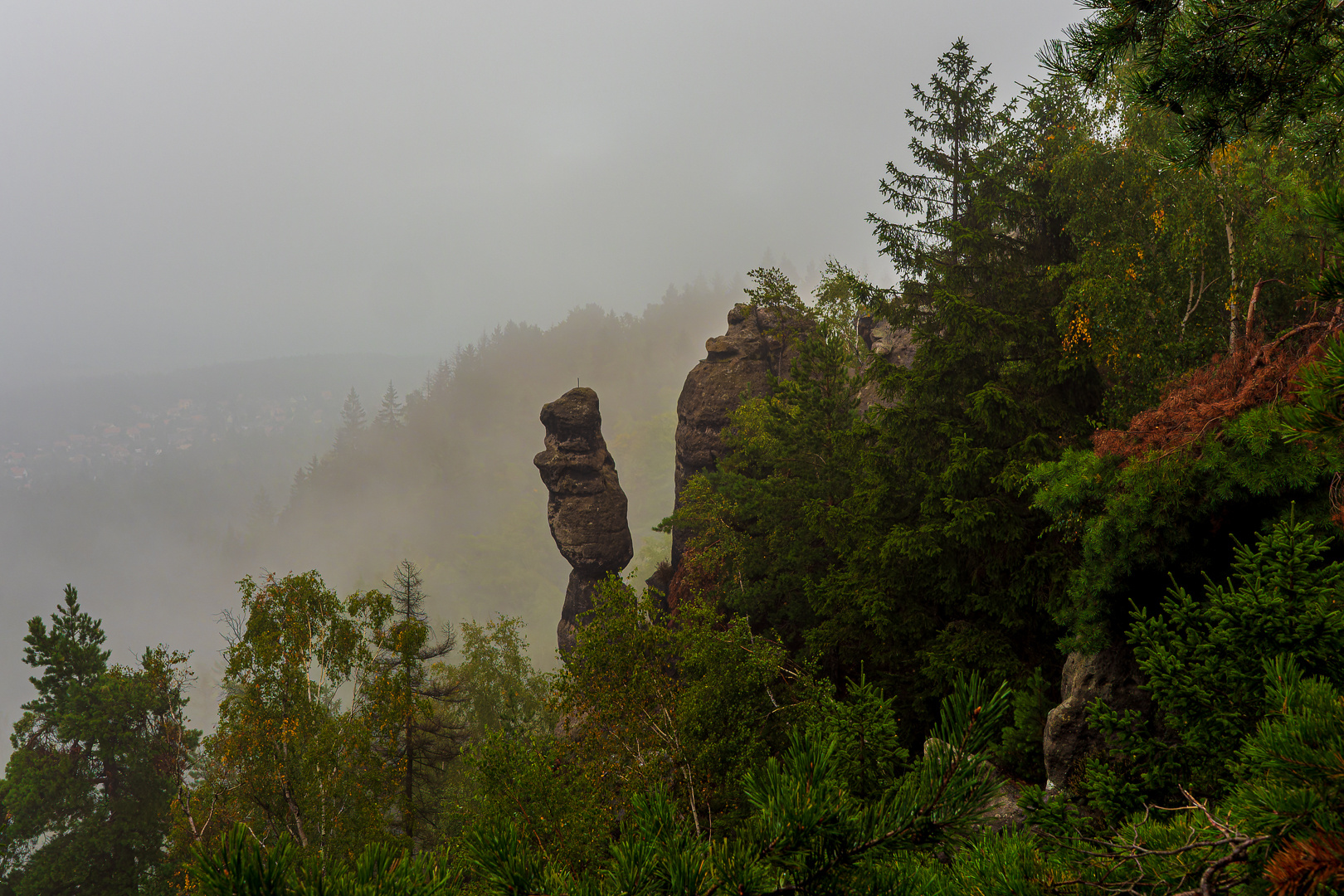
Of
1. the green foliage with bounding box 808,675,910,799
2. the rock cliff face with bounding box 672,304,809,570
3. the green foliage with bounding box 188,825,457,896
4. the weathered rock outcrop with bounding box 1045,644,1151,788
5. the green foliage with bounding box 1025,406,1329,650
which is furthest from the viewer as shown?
the rock cliff face with bounding box 672,304,809,570

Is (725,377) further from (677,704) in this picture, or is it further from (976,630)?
(677,704)

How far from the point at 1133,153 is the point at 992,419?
6685 millimetres

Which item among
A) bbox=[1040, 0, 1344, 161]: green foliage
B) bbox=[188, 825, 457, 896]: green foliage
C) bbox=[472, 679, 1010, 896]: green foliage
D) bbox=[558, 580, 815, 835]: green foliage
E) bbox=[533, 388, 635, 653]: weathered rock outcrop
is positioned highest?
bbox=[533, 388, 635, 653]: weathered rock outcrop

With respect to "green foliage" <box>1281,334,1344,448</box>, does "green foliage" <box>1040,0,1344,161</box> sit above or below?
above

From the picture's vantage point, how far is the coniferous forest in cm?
209

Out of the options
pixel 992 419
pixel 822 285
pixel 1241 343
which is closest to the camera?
pixel 1241 343

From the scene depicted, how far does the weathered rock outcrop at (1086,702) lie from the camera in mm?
7805

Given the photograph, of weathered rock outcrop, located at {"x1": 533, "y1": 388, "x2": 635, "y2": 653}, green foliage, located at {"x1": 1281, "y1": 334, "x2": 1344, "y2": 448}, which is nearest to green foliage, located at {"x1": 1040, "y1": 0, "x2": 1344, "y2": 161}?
green foliage, located at {"x1": 1281, "y1": 334, "x2": 1344, "y2": 448}

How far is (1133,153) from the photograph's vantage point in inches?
488

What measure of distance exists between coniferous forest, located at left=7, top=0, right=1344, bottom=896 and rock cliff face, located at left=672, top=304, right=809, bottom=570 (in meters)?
7.92

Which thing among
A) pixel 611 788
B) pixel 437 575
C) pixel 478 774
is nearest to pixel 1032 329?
pixel 611 788

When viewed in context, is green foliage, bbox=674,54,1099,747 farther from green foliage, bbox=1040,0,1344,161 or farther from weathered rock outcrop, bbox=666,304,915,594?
weathered rock outcrop, bbox=666,304,915,594

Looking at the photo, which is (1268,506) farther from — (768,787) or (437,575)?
(437,575)

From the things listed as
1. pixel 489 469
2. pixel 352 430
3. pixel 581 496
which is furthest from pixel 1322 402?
pixel 352 430
